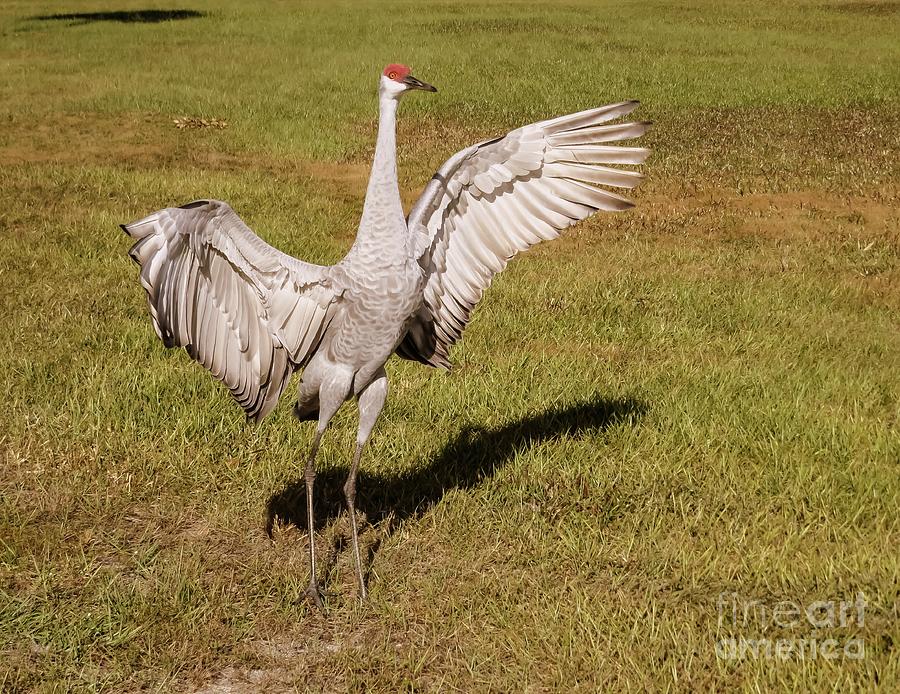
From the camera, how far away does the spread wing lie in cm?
412

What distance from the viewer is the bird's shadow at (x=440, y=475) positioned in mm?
4785

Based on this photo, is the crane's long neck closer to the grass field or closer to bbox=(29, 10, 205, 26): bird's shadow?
the grass field

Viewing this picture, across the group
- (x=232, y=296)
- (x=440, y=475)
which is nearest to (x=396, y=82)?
(x=232, y=296)

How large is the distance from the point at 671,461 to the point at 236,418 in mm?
2583

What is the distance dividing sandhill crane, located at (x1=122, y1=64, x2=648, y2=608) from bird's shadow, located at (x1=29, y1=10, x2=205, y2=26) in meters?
27.9

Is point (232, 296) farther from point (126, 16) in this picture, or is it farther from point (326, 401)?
point (126, 16)

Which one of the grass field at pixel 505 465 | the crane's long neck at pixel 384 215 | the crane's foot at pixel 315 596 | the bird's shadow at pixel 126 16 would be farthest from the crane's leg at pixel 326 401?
the bird's shadow at pixel 126 16

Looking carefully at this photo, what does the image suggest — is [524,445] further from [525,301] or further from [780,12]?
[780,12]

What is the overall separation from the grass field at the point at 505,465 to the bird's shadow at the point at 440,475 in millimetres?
18

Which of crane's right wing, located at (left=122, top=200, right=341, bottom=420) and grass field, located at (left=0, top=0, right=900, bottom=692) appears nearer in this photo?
crane's right wing, located at (left=122, top=200, right=341, bottom=420)

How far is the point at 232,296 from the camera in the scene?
3.94 m

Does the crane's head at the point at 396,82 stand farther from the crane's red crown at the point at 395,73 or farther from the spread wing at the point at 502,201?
the spread wing at the point at 502,201

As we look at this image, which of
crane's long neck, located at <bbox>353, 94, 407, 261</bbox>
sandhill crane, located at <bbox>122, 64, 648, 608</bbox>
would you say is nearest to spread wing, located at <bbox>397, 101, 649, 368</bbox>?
sandhill crane, located at <bbox>122, 64, 648, 608</bbox>

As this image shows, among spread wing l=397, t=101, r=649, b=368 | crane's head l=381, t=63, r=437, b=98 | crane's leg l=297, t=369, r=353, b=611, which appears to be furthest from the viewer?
spread wing l=397, t=101, r=649, b=368
